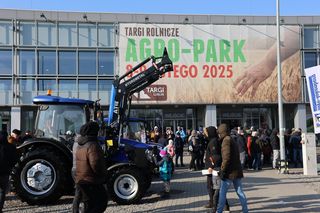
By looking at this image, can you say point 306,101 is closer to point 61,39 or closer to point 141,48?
point 141,48

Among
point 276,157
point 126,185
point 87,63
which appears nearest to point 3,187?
point 126,185

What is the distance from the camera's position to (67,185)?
9.74 metres

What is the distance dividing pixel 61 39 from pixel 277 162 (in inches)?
744

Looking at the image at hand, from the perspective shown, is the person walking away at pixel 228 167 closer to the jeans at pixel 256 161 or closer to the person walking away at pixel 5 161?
the person walking away at pixel 5 161

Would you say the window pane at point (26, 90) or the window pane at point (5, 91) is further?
the window pane at point (26, 90)

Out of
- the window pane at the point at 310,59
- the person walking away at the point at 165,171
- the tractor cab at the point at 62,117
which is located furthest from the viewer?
the window pane at the point at 310,59

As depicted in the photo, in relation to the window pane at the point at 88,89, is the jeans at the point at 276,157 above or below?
below

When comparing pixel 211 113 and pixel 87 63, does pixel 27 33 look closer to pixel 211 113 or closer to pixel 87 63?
pixel 87 63

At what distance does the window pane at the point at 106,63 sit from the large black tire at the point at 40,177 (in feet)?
71.0

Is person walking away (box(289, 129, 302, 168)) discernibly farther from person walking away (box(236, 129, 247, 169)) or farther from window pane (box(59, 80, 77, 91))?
window pane (box(59, 80, 77, 91))

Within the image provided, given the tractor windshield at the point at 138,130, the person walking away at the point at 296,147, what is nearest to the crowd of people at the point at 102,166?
the tractor windshield at the point at 138,130

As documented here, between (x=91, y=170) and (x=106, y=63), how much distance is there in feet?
83.8

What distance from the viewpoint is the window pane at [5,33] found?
29.5 meters

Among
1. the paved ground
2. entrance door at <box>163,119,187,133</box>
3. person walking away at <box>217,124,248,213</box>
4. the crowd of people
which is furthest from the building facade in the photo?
person walking away at <box>217,124,248,213</box>
